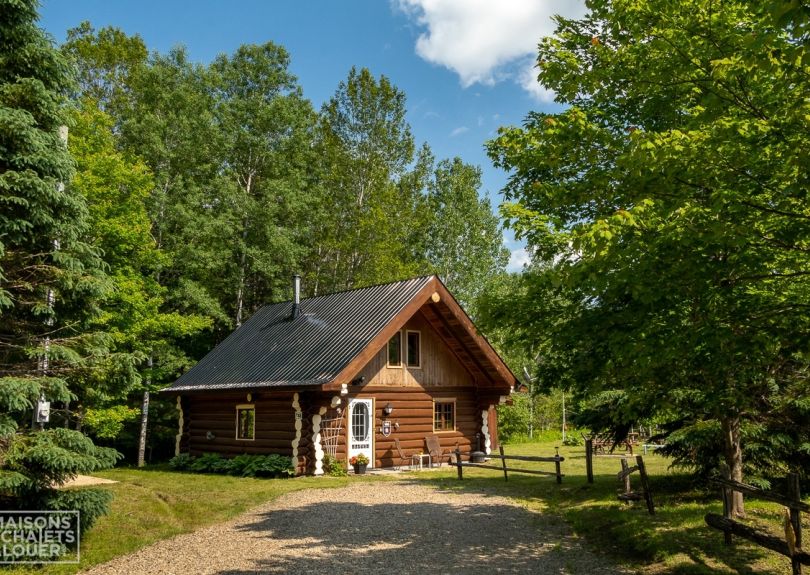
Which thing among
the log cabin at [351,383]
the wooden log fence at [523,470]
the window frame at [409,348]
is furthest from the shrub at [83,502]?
the window frame at [409,348]

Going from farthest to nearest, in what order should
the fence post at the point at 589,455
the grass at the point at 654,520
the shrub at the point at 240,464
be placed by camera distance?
the shrub at the point at 240,464, the fence post at the point at 589,455, the grass at the point at 654,520

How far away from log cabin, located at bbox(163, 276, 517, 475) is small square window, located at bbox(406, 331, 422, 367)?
3 cm

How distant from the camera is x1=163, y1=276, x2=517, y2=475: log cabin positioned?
19469 mm

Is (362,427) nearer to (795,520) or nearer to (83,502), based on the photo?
(83,502)

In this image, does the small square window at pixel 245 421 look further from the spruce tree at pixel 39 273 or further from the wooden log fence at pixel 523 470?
the spruce tree at pixel 39 273

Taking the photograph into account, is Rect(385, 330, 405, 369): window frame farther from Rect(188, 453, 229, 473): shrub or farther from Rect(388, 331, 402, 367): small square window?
Rect(188, 453, 229, 473): shrub

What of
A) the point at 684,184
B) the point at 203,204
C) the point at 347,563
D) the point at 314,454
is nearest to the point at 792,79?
the point at 684,184

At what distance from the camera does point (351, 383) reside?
20.2 meters

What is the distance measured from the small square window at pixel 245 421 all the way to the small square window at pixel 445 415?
6.36 m

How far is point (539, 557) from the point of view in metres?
9.67

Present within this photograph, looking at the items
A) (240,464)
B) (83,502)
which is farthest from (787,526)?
(240,464)

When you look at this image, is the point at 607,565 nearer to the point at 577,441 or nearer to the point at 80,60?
the point at 577,441

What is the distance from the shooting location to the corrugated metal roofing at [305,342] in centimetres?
1969

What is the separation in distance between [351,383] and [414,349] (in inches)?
126
